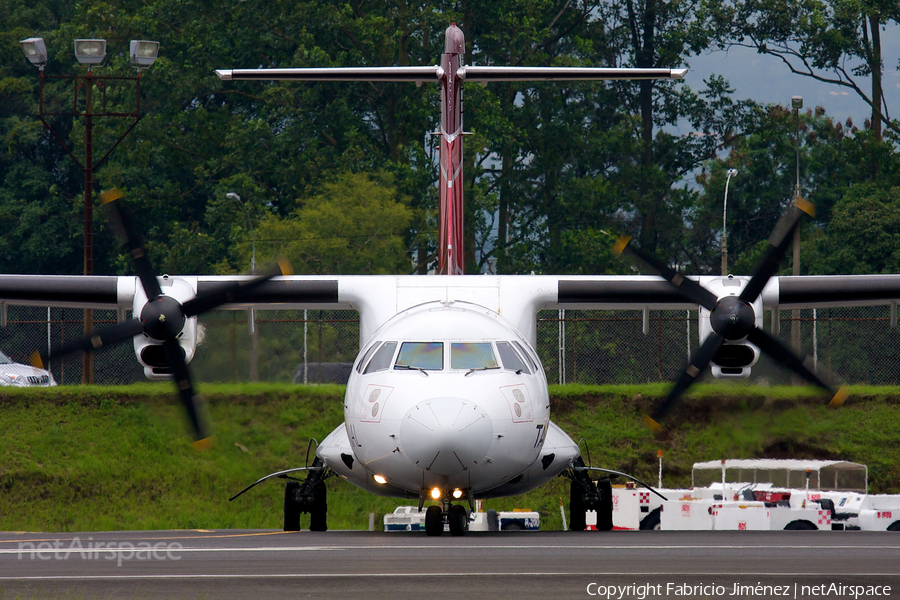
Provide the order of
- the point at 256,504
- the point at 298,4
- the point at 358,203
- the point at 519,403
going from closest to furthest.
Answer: the point at 519,403
the point at 256,504
the point at 358,203
the point at 298,4

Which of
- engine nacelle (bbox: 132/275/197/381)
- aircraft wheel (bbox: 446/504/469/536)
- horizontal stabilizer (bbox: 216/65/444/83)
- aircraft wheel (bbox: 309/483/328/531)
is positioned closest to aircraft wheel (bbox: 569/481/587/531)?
aircraft wheel (bbox: 309/483/328/531)

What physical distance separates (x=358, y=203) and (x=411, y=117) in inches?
367

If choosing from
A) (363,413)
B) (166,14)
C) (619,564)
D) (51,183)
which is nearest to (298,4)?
(166,14)

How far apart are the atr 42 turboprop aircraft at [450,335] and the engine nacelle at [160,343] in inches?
1.1

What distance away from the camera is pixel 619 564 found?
11.2 m

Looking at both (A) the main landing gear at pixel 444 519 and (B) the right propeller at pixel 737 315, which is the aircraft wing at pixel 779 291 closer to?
(B) the right propeller at pixel 737 315

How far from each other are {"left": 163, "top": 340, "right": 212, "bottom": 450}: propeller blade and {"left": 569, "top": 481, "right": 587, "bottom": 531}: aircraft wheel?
5764 mm

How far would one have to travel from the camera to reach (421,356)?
14.1 m

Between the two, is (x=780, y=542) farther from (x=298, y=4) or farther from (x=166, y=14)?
(x=166, y=14)

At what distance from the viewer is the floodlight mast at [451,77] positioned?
18156mm

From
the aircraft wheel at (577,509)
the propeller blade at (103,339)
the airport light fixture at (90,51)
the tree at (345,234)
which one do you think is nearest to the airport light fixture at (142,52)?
the airport light fixture at (90,51)

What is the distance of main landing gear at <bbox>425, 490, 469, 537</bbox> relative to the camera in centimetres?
1427

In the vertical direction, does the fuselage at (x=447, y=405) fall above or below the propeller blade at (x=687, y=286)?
below

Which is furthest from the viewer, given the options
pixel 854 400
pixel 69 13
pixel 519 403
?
pixel 69 13
